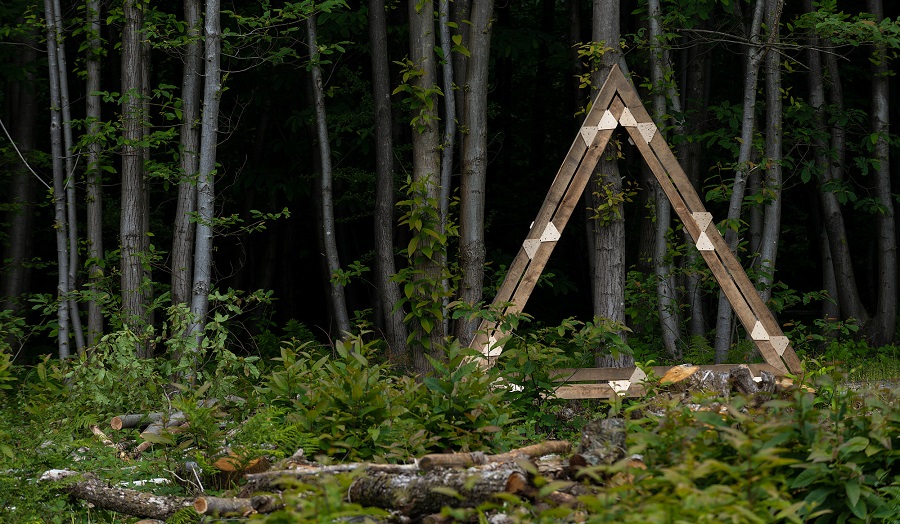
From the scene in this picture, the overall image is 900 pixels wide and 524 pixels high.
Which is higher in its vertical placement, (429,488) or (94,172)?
(94,172)

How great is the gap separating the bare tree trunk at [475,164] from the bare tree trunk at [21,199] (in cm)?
595

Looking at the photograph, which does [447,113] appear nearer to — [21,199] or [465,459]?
[21,199]

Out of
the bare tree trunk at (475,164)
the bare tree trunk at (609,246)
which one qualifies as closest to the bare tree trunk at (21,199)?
the bare tree trunk at (475,164)

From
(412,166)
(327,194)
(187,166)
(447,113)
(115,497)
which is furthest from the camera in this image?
(412,166)

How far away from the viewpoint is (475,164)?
428 inches

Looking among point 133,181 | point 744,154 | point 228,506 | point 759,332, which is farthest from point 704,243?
point 133,181

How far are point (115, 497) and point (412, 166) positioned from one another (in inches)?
303

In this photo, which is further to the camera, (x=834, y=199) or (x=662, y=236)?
(x=834, y=199)

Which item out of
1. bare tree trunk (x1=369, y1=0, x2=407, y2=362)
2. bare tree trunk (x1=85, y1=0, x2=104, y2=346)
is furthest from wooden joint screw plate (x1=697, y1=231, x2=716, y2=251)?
bare tree trunk (x1=85, y1=0, x2=104, y2=346)

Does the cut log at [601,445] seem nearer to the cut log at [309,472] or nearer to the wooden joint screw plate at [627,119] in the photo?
the cut log at [309,472]

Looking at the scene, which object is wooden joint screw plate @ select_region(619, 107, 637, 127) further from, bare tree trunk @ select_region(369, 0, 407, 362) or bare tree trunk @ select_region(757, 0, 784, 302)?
bare tree trunk @ select_region(369, 0, 407, 362)

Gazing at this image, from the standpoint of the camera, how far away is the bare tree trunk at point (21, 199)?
523 inches

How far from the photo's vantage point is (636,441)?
4.50 m

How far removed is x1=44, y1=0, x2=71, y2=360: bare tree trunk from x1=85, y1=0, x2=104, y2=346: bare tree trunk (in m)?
0.25
